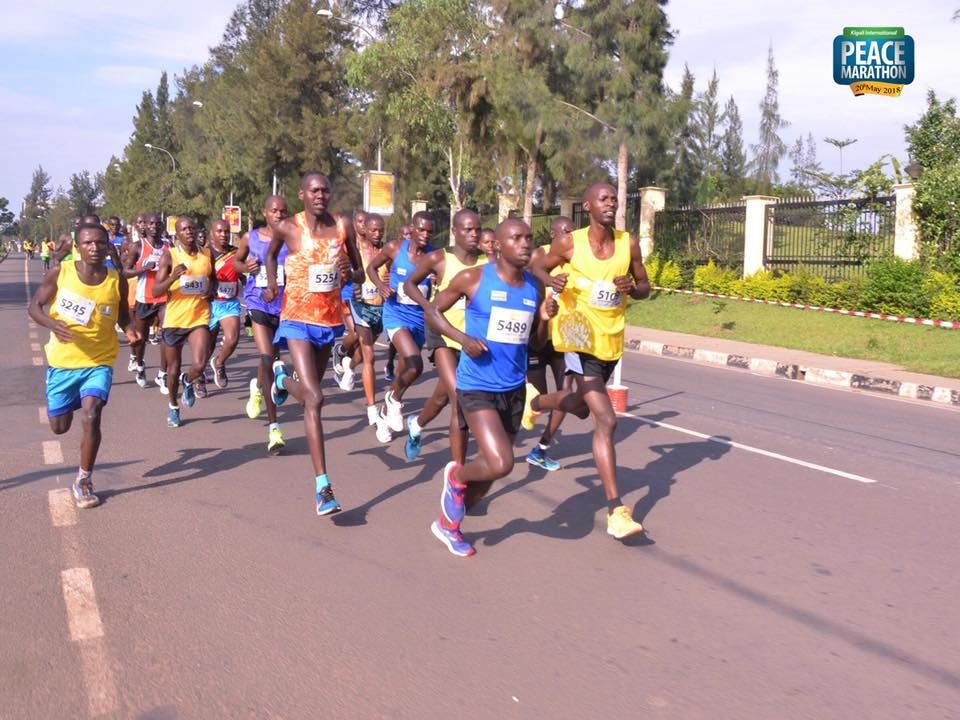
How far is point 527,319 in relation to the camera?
5.20 meters

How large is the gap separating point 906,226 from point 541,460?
44.0 ft

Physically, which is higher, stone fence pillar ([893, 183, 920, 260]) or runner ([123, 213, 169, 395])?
stone fence pillar ([893, 183, 920, 260])

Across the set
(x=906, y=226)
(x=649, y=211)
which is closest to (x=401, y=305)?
(x=906, y=226)

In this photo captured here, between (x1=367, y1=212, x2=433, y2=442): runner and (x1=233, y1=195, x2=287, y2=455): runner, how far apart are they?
885 millimetres

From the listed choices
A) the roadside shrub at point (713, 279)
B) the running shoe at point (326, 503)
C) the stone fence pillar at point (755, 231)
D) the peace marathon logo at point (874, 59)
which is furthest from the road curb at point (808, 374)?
the running shoe at point (326, 503)

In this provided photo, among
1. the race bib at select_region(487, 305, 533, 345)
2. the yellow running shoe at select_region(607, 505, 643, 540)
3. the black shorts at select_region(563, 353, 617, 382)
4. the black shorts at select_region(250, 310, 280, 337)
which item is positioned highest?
the race bib at select_region(487, 305, 533, 345)

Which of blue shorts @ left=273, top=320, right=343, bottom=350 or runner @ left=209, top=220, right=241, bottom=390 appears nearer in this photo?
blue shorts @ left=273, top=320, right=343, bottom=350

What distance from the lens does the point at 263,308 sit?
27.8 feet

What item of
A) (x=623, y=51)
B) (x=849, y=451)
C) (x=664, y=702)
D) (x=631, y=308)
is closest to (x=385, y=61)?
(x=623, y=51)

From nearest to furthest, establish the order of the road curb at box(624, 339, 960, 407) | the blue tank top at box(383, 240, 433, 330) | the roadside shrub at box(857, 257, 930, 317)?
1. the blue tank top at box(383, 240, 433, 330)
2. the road curb at box(624, 339, 960, 407)
3. the roadside shrub at box(857, 257, 930, 317)

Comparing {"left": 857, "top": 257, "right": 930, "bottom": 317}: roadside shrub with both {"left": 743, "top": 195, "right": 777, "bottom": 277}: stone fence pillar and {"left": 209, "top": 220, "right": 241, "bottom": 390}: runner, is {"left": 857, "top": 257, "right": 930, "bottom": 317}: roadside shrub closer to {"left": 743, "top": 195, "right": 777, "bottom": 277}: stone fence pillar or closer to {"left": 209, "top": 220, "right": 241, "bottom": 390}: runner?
{"left": 743, "top": 195, "right": 777, "bottom": 277}: stone fence pillar

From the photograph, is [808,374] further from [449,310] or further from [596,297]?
[596,297]

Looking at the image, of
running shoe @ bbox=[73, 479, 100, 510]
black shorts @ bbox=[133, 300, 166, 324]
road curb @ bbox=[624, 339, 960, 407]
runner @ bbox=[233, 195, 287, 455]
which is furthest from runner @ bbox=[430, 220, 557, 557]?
road curb @ bbox=[624, 339, 960, 407]

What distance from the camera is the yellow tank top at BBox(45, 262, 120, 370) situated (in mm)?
6051
